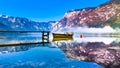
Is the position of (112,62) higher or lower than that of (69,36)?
lower

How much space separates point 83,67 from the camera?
655ft

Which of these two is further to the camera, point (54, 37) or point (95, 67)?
point (95, 67)

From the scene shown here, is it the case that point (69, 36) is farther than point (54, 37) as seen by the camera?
Yes

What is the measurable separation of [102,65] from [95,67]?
466 centimetres

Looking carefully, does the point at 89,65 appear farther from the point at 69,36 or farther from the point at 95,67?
the point at 69,36

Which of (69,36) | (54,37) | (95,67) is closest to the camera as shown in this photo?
(54,37)

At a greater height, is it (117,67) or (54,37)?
(54,37)

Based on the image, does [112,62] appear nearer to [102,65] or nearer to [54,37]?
[102,65]

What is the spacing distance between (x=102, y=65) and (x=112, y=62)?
308 inches

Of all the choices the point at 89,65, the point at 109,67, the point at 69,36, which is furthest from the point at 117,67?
the point at 69,36

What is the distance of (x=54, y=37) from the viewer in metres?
38.0

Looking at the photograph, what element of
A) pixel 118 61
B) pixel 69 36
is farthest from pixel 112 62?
pixel 69 36

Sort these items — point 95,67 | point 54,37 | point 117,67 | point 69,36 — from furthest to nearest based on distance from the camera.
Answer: point 95,67 < point 117,67 < point 69,36 < point 54,37

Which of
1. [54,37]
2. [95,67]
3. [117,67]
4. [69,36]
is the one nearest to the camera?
[54,37]
